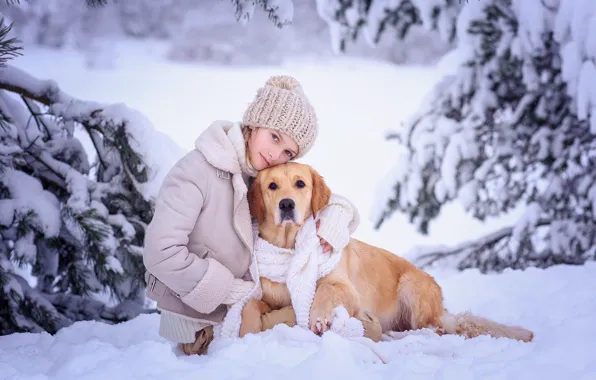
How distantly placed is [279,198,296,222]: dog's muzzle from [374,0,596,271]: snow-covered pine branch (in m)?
2.47

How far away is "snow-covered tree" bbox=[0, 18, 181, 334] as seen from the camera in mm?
2596

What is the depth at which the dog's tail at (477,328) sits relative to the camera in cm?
206

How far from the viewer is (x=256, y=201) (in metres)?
2.05

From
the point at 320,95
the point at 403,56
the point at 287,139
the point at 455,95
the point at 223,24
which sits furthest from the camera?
the point at 223,24

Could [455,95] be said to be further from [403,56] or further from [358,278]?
[358,278]

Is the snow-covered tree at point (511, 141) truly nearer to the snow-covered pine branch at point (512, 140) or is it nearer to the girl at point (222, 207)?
the snow-covered pine branch at point (512, 140)

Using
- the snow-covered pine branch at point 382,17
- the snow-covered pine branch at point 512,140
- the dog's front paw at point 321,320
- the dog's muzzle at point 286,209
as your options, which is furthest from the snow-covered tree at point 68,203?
the snow-covered pine branch at point 512,140

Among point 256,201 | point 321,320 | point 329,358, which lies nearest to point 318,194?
point 256,201

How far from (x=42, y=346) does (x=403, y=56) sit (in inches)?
204

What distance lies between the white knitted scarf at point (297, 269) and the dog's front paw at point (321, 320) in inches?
1.4

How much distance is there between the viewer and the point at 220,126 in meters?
2.11

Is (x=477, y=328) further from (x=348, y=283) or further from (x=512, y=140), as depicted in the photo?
(x=512, y=140)

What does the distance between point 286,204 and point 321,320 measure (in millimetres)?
403

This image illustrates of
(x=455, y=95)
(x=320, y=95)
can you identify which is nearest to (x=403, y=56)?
(x=320, y=95)
